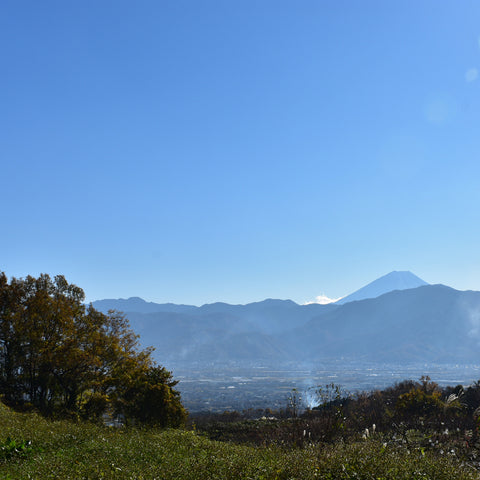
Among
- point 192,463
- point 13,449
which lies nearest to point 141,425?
point 13,449

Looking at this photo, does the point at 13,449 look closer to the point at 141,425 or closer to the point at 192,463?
the point at 192,463

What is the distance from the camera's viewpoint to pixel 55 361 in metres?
25.8

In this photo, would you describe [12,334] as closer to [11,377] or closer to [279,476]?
[11,377]

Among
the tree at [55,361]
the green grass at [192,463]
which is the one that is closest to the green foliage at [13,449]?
the green grass at [192,463]

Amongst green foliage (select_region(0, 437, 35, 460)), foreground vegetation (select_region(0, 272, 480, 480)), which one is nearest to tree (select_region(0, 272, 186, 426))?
foreground vegetation (select_region(0, 272, 480, 480))

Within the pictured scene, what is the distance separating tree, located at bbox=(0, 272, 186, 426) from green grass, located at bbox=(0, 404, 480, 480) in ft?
42.9

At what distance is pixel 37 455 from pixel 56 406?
17.9m

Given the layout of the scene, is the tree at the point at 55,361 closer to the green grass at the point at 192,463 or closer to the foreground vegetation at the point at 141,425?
the foreground vegetation at the point at 141,425

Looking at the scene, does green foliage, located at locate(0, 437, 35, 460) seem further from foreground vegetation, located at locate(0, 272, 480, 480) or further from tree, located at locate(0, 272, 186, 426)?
tree, located at locate(0, 272, 186, 426)

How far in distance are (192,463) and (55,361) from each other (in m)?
19.5

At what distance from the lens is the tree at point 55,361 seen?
2573 centimetres

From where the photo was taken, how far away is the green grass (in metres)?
8.25

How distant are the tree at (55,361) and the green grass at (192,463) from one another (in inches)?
514

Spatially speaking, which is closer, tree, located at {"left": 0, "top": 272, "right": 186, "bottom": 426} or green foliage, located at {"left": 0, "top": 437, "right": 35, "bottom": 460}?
green foliage, located at {"left": 0, "top": 437, "right": 35, "bottom": 460}
